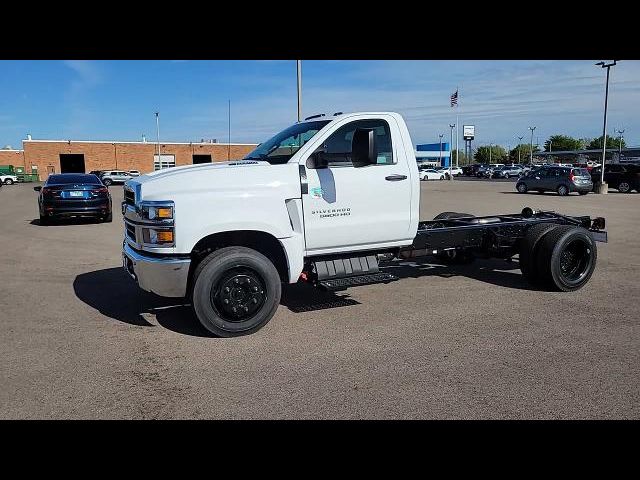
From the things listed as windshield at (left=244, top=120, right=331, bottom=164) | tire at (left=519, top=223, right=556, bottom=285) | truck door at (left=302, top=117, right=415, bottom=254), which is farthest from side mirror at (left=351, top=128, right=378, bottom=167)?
tire at (left=519, top=223, right=556, bottom=285)

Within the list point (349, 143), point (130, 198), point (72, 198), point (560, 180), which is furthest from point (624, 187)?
point (130, 198)

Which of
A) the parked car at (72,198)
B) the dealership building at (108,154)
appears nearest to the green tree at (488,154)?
the dealership building at (108,154)

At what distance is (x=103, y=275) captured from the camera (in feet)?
28.0

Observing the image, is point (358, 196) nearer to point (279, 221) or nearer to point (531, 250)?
point (279, 221)

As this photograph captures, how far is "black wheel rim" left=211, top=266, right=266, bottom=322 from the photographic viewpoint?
5.40 metres

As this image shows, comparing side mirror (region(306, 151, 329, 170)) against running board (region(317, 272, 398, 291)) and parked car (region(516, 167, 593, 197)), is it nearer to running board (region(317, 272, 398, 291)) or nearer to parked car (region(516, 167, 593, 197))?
running board (region(317, 272, 398, 291))

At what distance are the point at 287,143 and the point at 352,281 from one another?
1803mm

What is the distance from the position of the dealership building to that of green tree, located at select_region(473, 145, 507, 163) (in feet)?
299

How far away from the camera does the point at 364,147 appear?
5770 mm

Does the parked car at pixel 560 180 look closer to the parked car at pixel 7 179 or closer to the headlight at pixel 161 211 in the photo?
the headlight at pixel 161 211

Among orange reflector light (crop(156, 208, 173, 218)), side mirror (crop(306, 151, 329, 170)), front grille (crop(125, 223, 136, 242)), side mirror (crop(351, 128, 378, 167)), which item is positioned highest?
side mirror (crop(351, 128, 378, 167))

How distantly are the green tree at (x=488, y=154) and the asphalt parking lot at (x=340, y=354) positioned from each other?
5618 inches

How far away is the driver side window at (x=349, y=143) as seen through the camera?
610 centimetres
